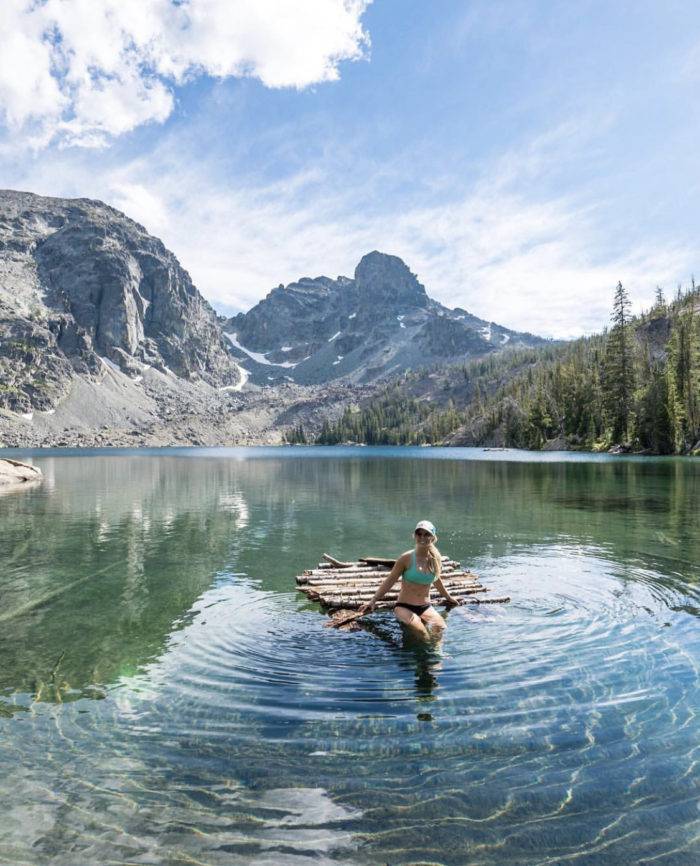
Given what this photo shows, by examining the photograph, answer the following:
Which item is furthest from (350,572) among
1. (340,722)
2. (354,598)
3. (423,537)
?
(340,722)

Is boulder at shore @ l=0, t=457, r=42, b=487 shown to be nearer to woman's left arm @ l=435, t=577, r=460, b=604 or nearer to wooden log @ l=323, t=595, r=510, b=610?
wooden log @ l=323, t=595, r=510, b=610

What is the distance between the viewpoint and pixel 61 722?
32.0 feet

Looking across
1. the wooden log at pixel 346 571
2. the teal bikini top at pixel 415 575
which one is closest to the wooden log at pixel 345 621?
the teal bikini top at pixel 415 575

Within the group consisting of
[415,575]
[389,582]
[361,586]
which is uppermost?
[415,575]

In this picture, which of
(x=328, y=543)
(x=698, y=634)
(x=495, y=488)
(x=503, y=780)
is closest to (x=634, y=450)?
(x=495, y=488)

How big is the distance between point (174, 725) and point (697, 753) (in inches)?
328

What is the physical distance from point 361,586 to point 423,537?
4363 mm

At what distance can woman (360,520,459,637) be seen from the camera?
46.9 feet

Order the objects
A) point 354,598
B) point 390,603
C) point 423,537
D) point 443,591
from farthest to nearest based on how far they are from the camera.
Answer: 1. point 354,598
2. point 390,603
3. point 443,591
4. point 423,537

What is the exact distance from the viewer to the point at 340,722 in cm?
955

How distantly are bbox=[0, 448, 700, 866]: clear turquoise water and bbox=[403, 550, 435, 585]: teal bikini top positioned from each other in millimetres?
1438

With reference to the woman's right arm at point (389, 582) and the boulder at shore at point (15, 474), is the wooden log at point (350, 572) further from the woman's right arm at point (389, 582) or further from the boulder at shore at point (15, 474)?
the boulder at shore at point (15, 474)

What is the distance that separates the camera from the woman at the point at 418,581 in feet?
46.9

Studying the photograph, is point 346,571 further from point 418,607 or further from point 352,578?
point 418,607
